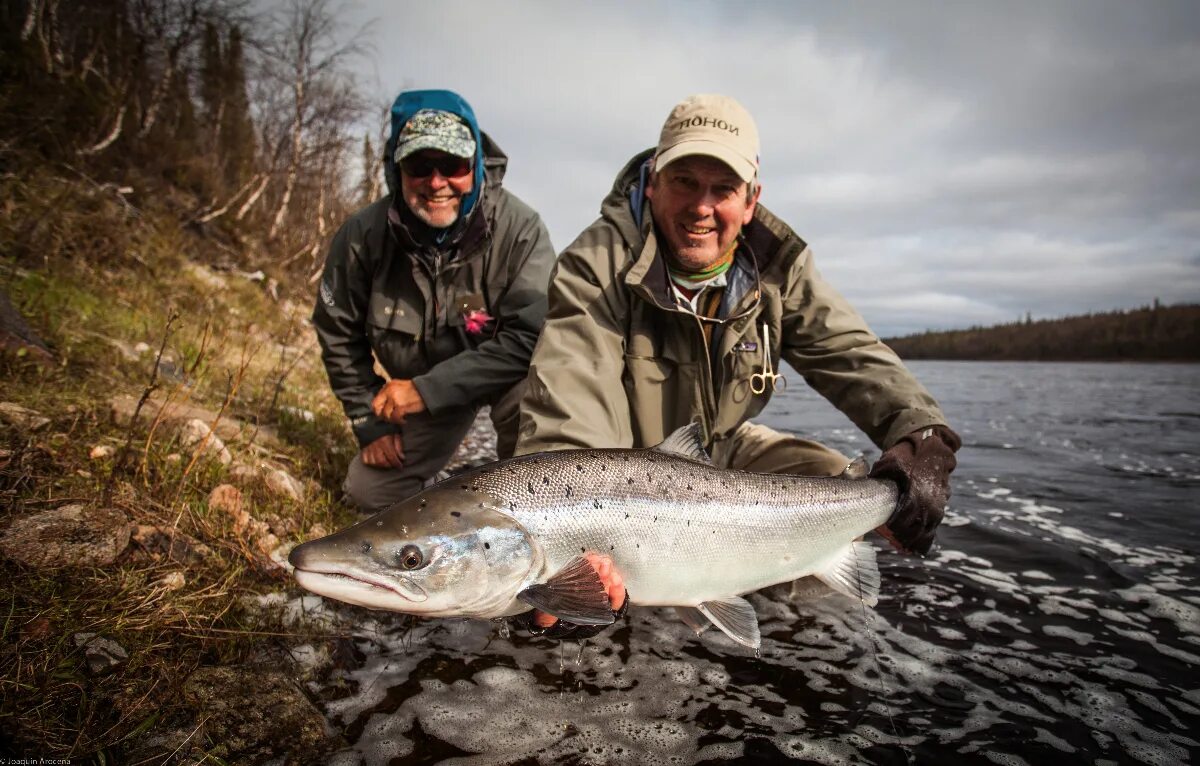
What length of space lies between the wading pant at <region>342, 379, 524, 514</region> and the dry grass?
312mm

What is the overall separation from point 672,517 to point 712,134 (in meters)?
2.17

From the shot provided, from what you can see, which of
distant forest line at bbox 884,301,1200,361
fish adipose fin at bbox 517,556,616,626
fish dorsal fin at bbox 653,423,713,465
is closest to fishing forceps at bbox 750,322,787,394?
fish dorsal fin at bbox 653,423,713,465

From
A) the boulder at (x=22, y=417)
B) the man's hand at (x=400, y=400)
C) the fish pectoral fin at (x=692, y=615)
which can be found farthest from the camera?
the man's hand at (x=400, y=400)

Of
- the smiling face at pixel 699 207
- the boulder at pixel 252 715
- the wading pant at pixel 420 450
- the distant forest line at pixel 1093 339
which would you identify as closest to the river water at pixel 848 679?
the boulder at pixel 252 715

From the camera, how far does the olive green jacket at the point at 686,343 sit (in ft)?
11.4

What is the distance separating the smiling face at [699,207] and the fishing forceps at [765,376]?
567 millimetres

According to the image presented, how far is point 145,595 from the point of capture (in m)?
2.53

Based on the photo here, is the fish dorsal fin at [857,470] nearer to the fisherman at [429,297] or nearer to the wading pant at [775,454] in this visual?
the wading pant at [775,454]

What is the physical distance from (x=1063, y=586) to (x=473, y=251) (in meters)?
4.87

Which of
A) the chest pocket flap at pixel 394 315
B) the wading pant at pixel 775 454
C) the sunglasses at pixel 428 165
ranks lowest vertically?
the wading pant at pixel 775 454

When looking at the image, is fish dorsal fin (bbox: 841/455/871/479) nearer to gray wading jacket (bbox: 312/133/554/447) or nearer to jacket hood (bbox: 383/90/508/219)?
gray wading jacket (bbox: 312/133/554/447)

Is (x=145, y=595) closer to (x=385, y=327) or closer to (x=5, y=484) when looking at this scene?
(x=5, y=484)

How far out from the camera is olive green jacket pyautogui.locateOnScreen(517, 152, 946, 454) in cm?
348

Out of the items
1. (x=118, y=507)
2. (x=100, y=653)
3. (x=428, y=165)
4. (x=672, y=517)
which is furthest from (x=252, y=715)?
(x=428, y=165)
